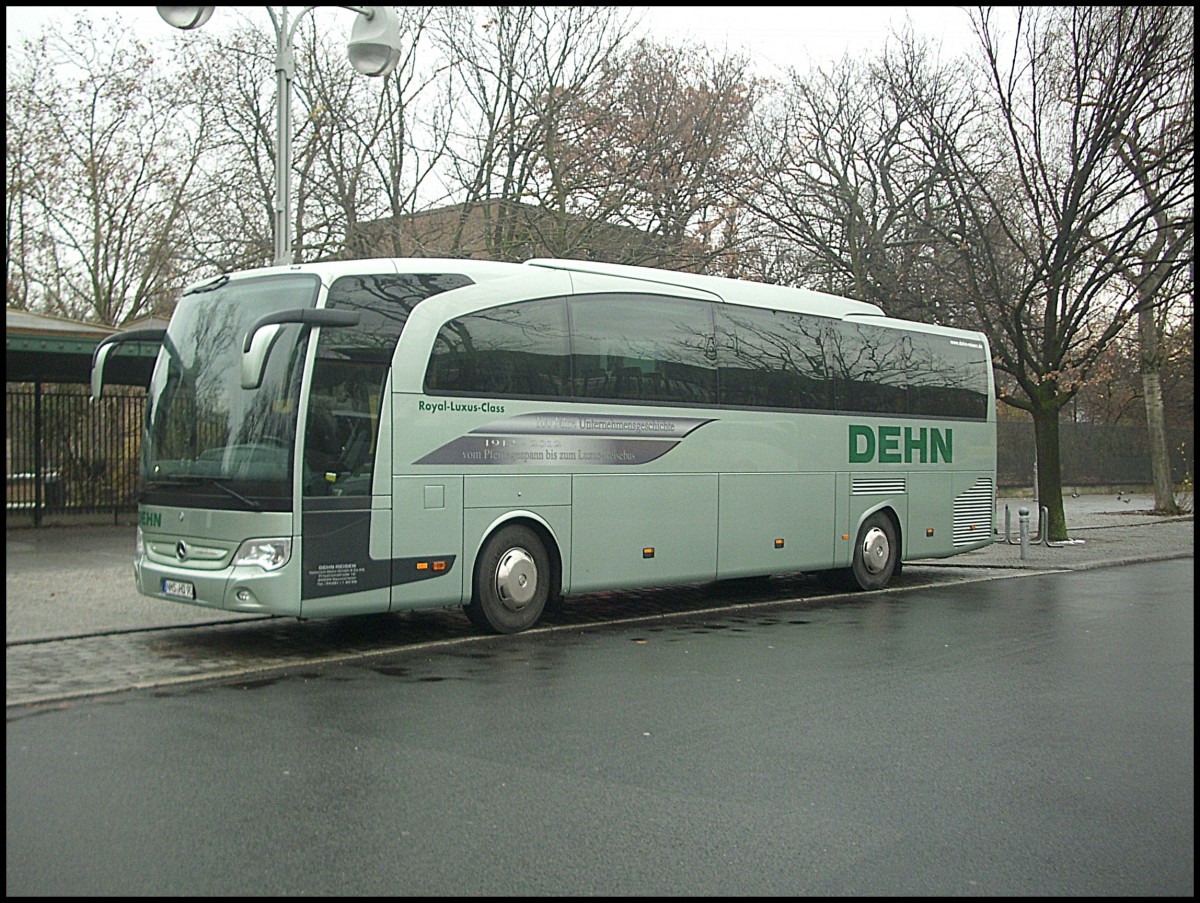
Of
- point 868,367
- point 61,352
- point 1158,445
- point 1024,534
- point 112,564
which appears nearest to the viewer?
point 112,564

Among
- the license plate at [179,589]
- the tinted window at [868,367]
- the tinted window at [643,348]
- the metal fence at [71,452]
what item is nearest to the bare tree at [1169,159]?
the tinted window at [868,367]

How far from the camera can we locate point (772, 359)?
49.2 ft

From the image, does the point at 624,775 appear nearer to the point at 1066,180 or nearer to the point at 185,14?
the point at 185,14

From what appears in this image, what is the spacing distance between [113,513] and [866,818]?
18.7m

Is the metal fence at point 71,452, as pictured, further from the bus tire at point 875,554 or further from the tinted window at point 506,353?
the bus tire at point 875,554

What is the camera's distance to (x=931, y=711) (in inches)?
328

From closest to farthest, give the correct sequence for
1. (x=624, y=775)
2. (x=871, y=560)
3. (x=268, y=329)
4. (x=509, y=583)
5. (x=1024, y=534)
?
(x=624, y=775)
(x=268, y=329)
(x=509, y=583)
(x=871, y=560)
(x=1024, y=534)

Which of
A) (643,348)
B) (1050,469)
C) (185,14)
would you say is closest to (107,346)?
(185,14)

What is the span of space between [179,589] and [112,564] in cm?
629

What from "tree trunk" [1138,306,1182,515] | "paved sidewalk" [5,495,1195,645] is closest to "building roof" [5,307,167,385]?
"paved sidewalk" [5,495,1195,645]

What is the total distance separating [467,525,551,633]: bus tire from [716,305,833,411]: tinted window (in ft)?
11.0

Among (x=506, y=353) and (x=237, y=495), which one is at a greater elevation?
(x=506, y=353)

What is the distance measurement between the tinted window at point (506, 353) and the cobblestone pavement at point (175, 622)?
7.93ft

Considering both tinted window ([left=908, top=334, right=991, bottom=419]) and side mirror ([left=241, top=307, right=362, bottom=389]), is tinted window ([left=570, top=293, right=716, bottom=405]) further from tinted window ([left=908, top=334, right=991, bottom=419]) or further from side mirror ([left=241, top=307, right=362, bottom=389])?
tinted window ([left=908, top=334, right=991, bottom=419])
